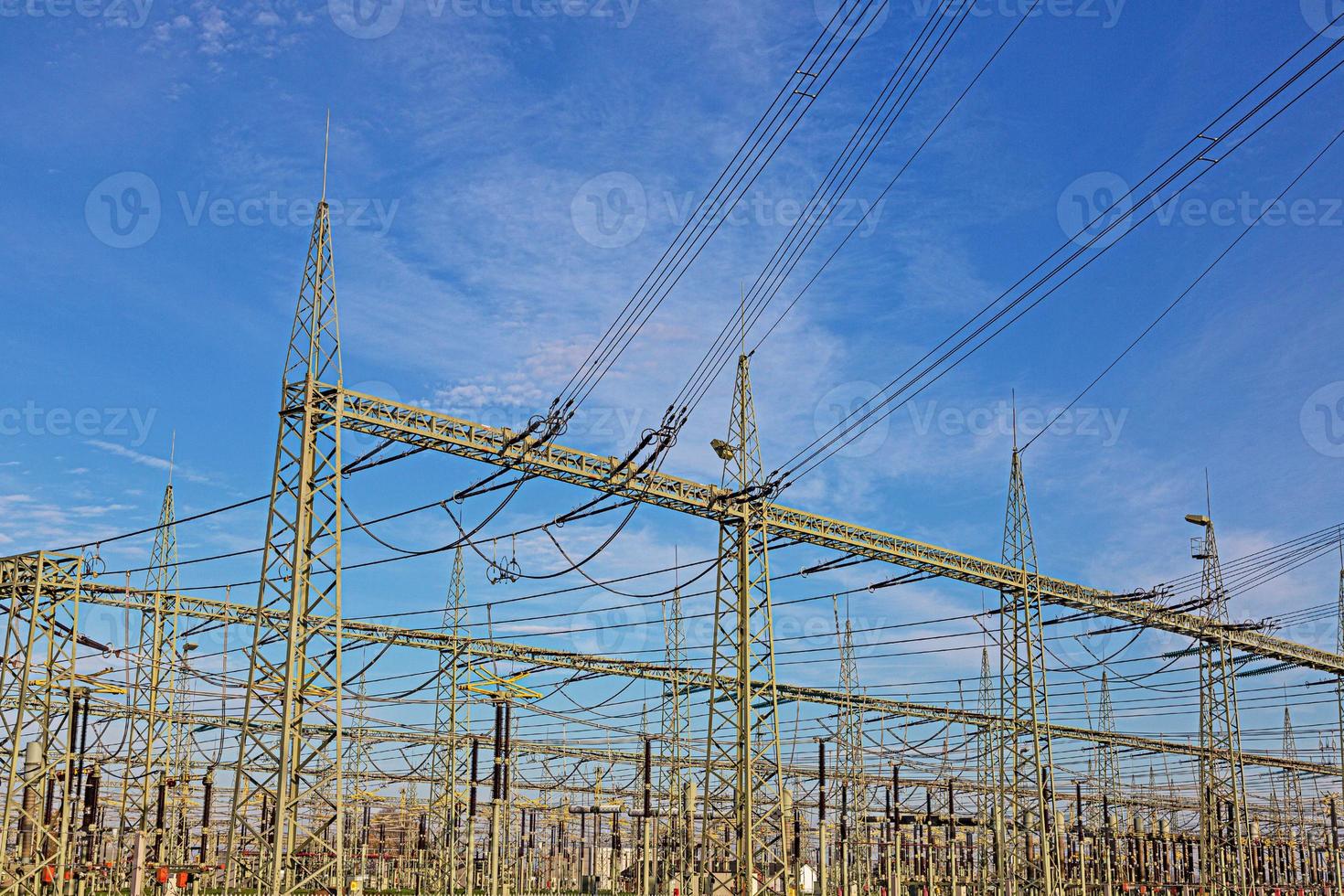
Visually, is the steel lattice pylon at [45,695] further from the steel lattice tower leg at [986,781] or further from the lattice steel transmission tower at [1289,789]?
the lattice steel transmission tower at [1289,789]

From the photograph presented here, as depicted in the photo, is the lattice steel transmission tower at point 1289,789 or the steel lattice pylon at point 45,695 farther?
the lattice steel transmission tower at point 1289,789

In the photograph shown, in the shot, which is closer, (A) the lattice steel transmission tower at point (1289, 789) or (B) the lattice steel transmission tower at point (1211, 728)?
(B) the lattice steel transmission tower at point (1211, 728)

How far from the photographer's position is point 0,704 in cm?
2614

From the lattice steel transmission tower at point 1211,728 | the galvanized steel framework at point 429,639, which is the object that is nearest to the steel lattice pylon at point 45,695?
the galvanized steel framework at point 429,639

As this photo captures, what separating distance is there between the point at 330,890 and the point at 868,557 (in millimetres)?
15983

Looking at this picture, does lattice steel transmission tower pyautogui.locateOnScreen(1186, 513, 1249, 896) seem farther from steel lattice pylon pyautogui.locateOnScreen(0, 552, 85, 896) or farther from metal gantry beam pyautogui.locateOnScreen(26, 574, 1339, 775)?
steel lattice pylon pyautogui.locateOnScreen(0, 552, 85, 896)

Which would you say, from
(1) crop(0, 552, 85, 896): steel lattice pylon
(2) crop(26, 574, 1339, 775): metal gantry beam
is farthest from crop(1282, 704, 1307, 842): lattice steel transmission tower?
(1) crop(0, 552, 85, 896): steel lattice pylon

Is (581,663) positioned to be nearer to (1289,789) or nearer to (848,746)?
(848,746)

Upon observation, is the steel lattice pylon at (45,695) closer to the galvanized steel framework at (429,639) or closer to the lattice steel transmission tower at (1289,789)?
the galvanized steel framework at (429,639)

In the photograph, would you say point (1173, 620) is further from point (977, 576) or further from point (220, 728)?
point (220, 728)

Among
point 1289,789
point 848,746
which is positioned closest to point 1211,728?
point 848,746

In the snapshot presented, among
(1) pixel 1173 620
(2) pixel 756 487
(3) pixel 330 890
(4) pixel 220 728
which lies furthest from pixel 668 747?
(3) pixel 330 890

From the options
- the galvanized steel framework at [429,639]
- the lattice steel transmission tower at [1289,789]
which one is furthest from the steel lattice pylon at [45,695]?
the lattice steel transmission tower at [1289,789]

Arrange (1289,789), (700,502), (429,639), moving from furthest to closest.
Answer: (1289,789)
(429,639)
(700,502)
